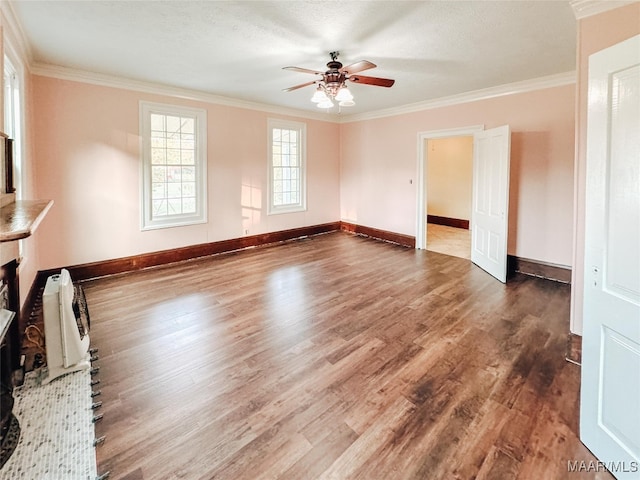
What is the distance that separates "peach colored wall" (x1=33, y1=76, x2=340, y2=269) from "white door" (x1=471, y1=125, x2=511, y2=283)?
382 cm

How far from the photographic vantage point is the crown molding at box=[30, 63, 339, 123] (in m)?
4.04

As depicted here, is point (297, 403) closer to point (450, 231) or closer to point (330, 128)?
point (330, 128)

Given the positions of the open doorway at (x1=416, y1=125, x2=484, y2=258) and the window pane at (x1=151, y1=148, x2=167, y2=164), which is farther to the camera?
the open doorway at (x1=416, y1=125, x2=484, y2=258)

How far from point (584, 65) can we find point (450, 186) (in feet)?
20.7

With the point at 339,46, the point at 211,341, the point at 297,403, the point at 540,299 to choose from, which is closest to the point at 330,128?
the point at 339,46

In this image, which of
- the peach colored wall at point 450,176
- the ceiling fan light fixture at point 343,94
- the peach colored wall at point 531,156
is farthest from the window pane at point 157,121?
the peach colored wall at point 450,176

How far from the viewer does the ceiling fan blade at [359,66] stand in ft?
9.29

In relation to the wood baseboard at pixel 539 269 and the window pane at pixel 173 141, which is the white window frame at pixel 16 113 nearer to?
the window pane at pixel 173 141

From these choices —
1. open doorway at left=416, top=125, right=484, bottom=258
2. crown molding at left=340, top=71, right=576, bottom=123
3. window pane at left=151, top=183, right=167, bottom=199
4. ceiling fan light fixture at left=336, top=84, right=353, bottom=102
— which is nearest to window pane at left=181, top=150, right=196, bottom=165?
window pane at left=151, top=183, right=167, bottom=199

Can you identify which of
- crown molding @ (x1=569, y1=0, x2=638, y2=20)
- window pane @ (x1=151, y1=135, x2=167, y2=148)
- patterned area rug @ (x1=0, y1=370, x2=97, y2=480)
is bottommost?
patterned area rug @ (x1=0, y1=370, x2=97, y2=480)

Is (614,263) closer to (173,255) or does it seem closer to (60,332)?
(60,332)

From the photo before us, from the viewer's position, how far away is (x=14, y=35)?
2939 mm

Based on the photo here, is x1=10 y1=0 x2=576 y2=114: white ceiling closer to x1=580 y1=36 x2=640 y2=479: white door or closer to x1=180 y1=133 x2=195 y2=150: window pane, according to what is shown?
x1=180 y1=133 x2=195 y2=150: window pane

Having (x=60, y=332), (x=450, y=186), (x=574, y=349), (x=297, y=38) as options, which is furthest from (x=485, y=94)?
(x=60, y=332)
